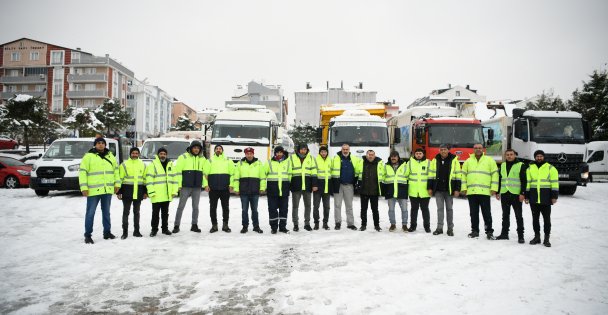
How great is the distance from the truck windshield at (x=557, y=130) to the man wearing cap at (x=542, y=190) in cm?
891

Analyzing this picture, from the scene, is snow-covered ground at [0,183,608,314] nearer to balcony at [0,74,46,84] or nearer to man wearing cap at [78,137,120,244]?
man wearing cap at [78,137,120,244]

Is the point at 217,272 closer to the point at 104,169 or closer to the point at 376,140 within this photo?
the point at 104,169

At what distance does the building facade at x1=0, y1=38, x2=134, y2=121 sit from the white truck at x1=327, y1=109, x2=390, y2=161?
6547cm

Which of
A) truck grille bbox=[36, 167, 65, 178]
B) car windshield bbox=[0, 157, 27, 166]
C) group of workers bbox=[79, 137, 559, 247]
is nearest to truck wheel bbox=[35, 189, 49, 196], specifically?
truck grille bbox=[36, 167, 65, 178]

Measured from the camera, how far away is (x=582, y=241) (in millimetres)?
8664

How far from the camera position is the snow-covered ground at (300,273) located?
4938 mm

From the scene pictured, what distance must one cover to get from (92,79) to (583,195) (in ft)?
234

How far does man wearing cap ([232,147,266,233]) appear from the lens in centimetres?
923

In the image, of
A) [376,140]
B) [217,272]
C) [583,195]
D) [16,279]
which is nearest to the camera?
[16,279]


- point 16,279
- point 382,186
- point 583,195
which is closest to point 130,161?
point 16,279

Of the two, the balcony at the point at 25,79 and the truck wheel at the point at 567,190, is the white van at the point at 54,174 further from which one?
the balcony at the point at 25,79

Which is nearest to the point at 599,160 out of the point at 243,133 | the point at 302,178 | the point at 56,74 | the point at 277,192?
the point at 243,133

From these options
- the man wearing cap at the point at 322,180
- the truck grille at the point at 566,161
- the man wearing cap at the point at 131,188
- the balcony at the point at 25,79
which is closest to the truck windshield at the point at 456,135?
the truck grille at the point at 566,161

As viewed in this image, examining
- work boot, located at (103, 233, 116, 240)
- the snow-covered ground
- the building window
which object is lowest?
the snow-covered ground
